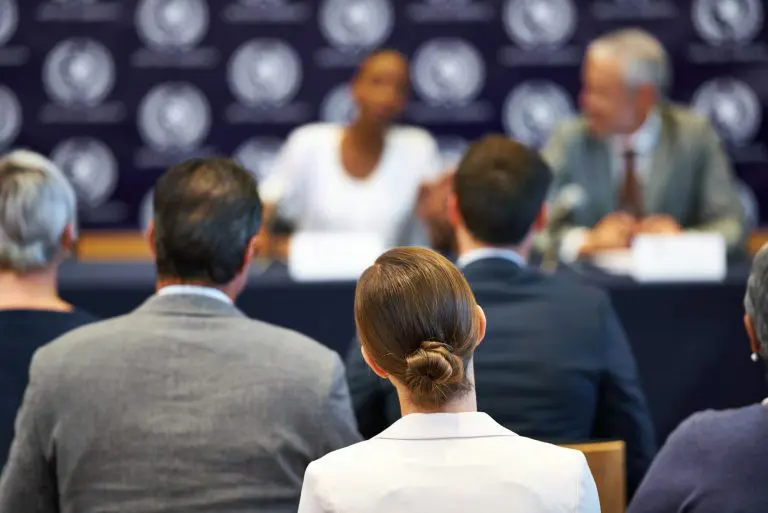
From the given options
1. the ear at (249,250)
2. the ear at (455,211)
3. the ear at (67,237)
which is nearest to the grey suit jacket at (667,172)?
the ear at (455,211)

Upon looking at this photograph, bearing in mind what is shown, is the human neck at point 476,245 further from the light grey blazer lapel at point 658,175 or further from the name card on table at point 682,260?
the light grey blazer lapel at point 658,175

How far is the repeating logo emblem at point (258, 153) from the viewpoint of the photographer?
544cm

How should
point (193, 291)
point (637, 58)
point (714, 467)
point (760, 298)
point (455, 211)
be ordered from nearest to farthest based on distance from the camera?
point (714, 467), point (760, 298), point (193, 291), point (455, 211), point (637, 58)

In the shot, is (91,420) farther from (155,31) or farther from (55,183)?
(155,31)

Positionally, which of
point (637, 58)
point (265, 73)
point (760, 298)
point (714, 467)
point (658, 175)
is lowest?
point (658, 175)

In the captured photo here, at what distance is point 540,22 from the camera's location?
17.8 feet

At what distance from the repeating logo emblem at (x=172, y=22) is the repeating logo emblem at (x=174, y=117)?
203mm

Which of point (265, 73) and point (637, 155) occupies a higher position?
point (265, 73)

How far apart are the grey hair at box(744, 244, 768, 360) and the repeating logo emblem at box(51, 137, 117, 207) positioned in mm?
4057

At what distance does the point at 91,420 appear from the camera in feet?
6.17

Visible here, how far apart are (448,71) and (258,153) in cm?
97

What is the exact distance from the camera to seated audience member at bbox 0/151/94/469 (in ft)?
7.70

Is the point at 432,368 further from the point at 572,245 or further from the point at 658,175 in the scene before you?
the point at 658,175

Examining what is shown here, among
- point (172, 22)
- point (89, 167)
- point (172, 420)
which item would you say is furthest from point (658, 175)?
point (172, 420)
